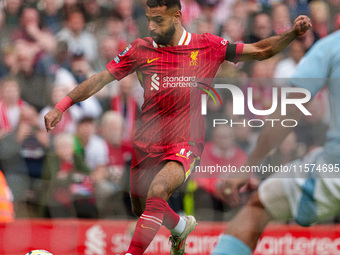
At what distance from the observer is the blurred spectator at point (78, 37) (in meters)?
5.20

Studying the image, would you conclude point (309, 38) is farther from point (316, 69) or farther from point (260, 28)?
point (316, 69)

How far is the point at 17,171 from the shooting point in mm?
4426

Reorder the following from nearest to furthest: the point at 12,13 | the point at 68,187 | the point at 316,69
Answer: the point at 316,69 → the point at 68,187 → the point at 12,13

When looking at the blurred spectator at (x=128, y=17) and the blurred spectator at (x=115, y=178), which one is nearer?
the blurred spectator at (x=115, y=178)

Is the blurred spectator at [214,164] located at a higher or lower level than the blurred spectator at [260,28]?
lower

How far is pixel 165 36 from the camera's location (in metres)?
3.43

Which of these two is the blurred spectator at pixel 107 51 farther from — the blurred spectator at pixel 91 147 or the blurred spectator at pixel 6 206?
the blurred spectator at pixel 6 206

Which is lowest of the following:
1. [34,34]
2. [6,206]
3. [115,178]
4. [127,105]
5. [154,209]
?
[154,209]

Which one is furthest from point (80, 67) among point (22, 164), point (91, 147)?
point (22, 164)

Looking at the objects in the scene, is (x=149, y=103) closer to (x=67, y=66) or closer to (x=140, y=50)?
(x=140, y=50)

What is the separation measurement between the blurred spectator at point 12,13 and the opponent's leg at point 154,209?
2708 mm

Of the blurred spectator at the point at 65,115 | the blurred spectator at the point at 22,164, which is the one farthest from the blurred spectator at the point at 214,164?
the blurred spectator at the point at 22,164

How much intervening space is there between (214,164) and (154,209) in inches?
49.0

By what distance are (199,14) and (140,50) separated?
6.61 feet
